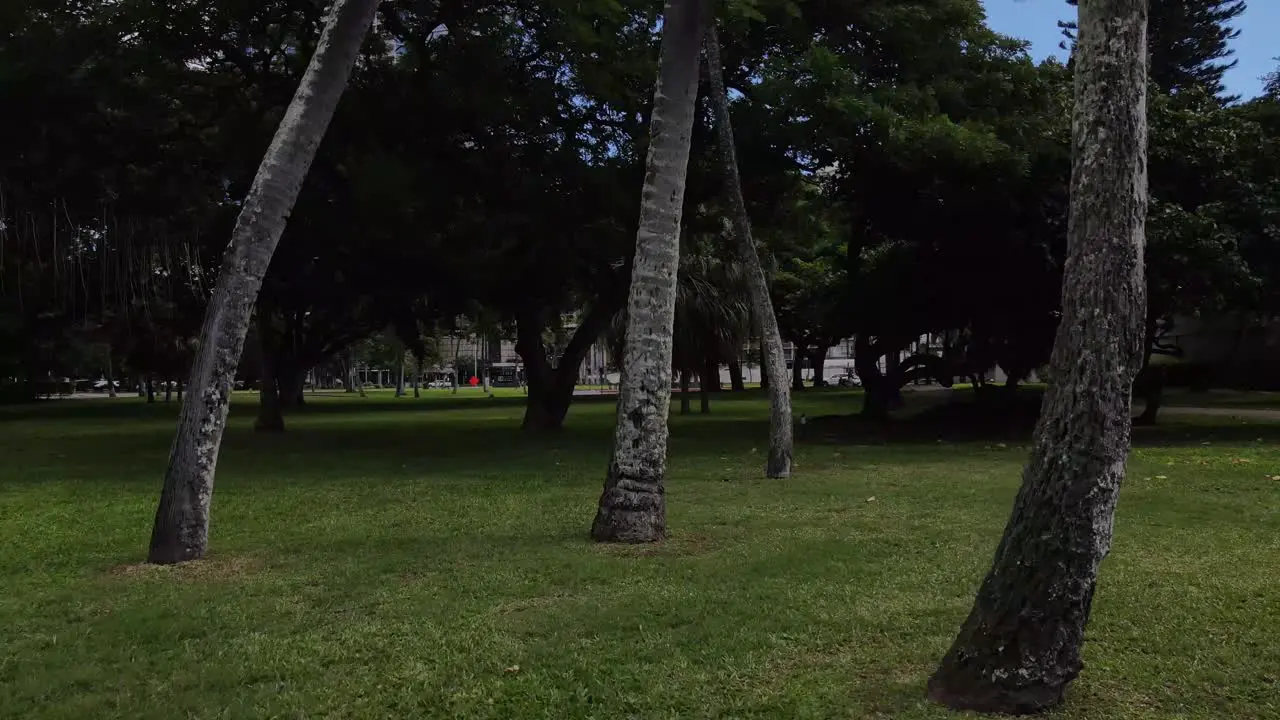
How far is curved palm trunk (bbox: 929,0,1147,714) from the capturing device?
397 centimetres

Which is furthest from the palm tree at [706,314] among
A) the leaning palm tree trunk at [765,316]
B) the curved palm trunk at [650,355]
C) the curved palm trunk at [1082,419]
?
the curved palm trunk at [1082,419]

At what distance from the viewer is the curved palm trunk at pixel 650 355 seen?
795cm

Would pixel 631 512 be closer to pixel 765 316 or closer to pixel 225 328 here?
pixel 225 328

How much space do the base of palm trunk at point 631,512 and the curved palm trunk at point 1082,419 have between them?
393 cm

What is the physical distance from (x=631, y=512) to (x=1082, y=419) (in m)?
4.43

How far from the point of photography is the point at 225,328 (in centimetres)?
729

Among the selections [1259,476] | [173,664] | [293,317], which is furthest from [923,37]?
[293,317]

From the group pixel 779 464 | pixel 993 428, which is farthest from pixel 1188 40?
pixel 779 464

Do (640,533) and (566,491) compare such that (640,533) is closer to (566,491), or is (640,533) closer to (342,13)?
(566,491)

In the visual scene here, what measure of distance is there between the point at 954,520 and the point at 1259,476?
5.03 metres

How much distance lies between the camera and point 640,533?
25.8 feet

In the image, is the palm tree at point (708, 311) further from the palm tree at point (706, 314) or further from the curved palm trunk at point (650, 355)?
the curved palm trunk at point (650, 355)

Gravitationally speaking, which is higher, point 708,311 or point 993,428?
point 708,311

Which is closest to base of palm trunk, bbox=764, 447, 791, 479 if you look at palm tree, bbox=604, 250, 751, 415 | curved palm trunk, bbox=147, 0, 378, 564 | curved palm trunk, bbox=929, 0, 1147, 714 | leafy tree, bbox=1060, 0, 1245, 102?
curved palm trunk, bbox=147, 0, 378, 564
